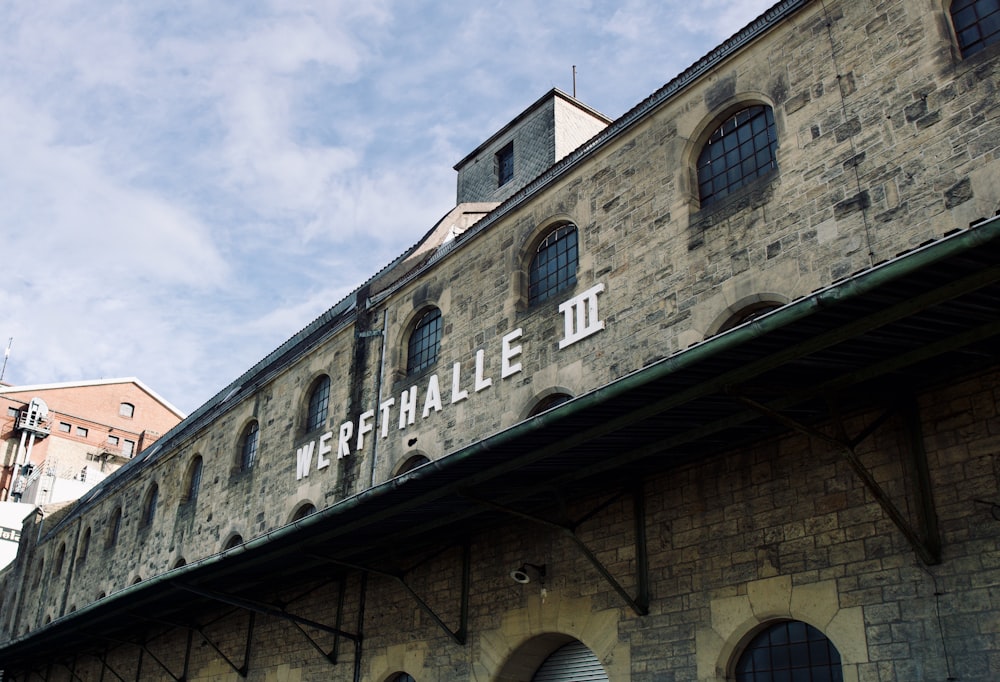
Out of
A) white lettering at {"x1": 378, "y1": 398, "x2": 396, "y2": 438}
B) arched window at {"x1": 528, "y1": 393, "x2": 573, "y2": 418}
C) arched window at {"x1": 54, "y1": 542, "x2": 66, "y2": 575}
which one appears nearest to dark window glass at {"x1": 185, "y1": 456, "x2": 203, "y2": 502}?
white lettering at {"x1": 378, "y1": 398, "x2": 396, "y2": 438}

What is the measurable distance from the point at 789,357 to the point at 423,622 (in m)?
6.93

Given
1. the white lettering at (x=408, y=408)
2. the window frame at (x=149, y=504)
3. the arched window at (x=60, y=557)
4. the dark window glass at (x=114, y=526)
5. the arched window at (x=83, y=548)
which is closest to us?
the white lettering at (x=408, y=408)

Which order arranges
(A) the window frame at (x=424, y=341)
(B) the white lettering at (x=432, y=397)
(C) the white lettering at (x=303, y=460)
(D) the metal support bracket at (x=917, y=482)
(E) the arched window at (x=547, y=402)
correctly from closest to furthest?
(D) the metal support bracket at (x=917, y=482) < (E) the arched window at (x=547, y=402) < (B) the white lettering at (x=432, y=397) < (A) the window frame at (x=424, y=341) < (C) the white lettering at (x=303, y=460)

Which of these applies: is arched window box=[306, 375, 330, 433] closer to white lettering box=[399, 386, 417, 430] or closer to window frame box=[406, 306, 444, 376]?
window frame box=[406, 306, 444, 376]

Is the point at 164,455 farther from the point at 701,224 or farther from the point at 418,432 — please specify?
the point at 701,224

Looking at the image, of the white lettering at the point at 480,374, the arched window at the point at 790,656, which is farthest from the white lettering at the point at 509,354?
the arched window at the point at 790,656

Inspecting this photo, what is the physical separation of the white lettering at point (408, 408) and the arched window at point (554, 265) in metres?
2.48

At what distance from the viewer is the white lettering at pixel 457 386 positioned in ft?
42.4

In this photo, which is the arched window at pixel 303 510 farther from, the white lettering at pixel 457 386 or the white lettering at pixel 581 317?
the white lettering at pixel 581 317

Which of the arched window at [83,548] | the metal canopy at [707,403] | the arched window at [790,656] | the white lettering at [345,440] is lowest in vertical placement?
the arched window at [790,656]

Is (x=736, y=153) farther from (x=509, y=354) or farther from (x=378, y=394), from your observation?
(x=378, y=394)

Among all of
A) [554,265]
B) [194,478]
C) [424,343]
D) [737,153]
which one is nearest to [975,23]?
[737,153]

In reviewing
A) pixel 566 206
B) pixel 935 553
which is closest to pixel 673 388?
pixel 935 553

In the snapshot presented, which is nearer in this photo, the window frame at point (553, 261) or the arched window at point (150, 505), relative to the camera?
the window frame at point (553, 261)
